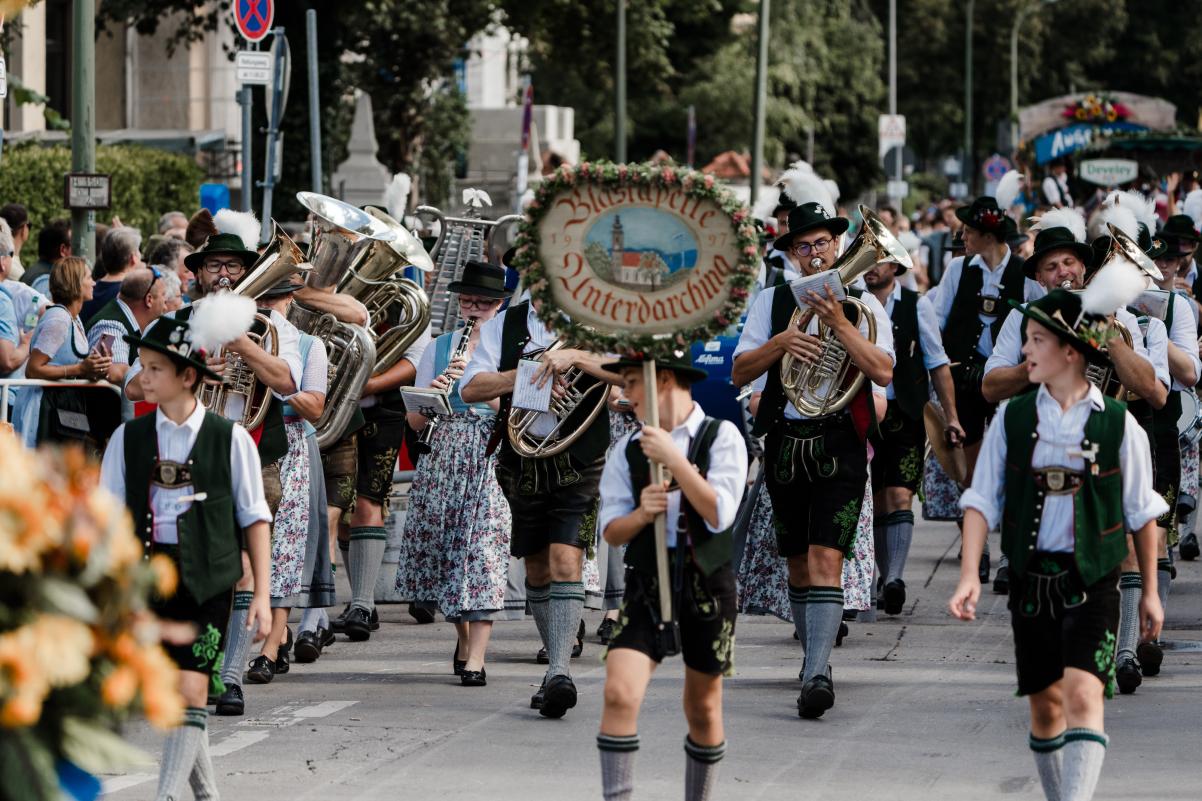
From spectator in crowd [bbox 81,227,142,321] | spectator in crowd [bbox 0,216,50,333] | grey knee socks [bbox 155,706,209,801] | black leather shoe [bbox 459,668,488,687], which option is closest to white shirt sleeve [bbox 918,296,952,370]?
black leather shoe [bbox 459,668,488,687]

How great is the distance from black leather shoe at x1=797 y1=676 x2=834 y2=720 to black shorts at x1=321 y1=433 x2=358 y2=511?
2.98m

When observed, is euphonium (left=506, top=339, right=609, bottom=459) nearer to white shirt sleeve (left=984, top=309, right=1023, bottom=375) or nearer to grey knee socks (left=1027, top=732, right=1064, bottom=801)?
white shirt sleeve (left=984, top=309, right=1023, bottom=375)

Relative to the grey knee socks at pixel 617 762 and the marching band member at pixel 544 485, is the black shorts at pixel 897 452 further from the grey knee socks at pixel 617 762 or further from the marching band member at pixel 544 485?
the grey knee socks at pixel 617 762

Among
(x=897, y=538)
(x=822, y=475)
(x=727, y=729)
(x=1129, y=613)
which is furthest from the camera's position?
(x=897, y=538)

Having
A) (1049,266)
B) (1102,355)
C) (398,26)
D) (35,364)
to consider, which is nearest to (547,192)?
(1102,355)

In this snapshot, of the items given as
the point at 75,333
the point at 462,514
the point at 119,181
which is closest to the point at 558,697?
the point at 462,514

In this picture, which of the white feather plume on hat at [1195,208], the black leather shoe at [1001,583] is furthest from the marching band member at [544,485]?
the white feather plume on hat at [1195,208]

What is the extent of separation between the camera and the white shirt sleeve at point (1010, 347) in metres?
8.92

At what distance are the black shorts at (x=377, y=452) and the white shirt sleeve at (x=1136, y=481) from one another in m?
5.35

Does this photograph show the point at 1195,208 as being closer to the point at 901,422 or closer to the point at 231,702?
the point at 901,422

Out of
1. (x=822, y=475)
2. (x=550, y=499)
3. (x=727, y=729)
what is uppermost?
(x=822, y=475)

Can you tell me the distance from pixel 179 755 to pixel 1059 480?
2870mm

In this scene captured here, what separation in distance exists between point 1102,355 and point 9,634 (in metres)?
4.09

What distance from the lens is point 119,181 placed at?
23.6m
